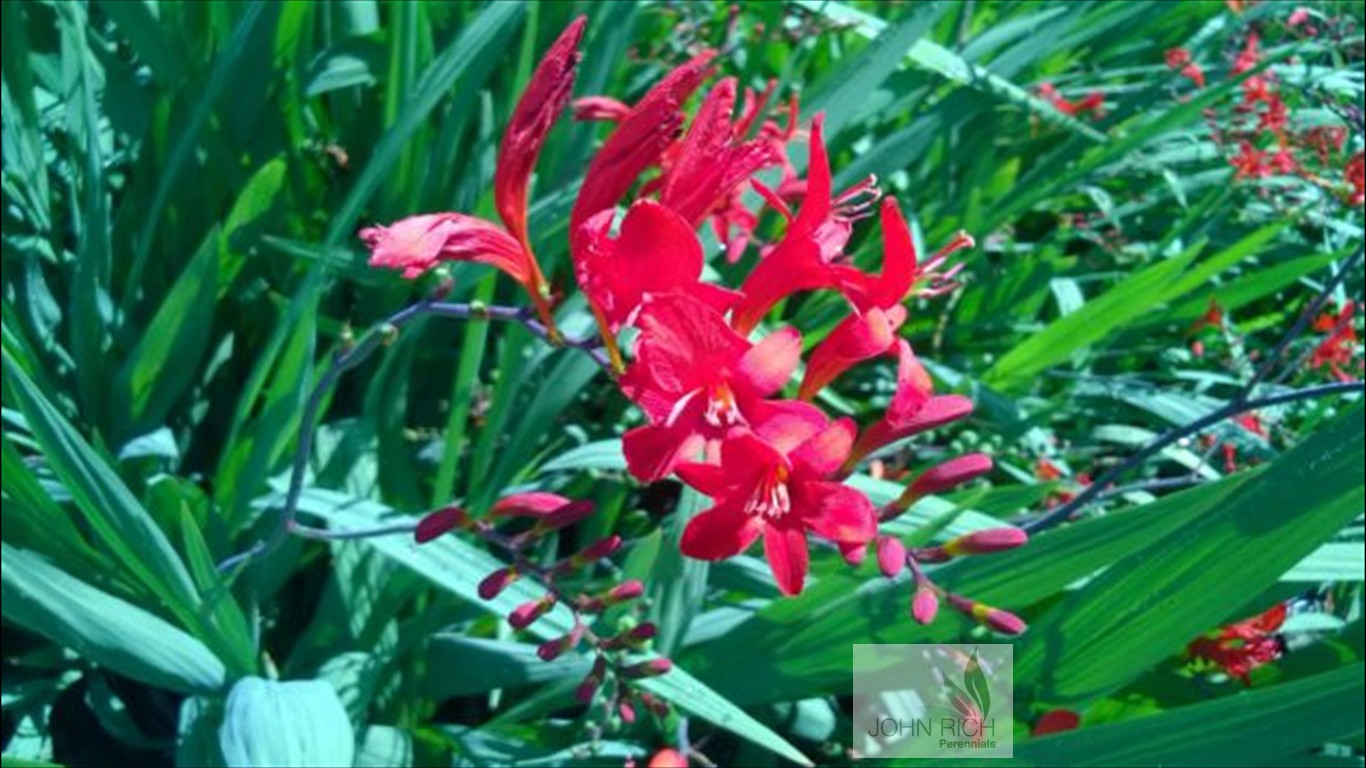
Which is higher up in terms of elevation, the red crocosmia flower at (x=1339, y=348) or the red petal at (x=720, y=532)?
the red crocosmia flower at (x=1339, y=348)

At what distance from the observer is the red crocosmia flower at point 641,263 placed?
0.92 metres

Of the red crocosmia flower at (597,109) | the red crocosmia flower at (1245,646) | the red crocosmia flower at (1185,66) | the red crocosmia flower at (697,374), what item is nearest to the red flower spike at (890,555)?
the red crocosmia flower at (697,374)

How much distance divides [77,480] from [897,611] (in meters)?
0.64

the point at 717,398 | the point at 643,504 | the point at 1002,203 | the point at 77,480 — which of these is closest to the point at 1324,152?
the point at 1002,203

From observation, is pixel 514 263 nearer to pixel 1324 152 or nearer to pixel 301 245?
pixel 301 245

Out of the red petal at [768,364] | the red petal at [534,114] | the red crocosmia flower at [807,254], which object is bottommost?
the red petal at [768,364]

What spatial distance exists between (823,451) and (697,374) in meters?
0.08

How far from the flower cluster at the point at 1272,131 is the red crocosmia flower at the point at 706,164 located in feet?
3.90

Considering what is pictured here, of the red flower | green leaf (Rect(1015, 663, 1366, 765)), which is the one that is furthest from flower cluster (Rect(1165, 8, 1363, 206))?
the red flower

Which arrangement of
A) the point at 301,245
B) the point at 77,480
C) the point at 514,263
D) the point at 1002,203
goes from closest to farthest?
the point at 514,263 → the point at 77,480 → the point at 301,245 → the point at 1002,203

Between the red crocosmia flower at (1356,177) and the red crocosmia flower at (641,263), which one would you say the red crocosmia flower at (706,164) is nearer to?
the red crocosmia flower at (641,263)

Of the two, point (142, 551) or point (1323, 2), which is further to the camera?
point (1323, 2)

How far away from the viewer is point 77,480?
127 cm

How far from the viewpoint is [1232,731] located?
1121mm
